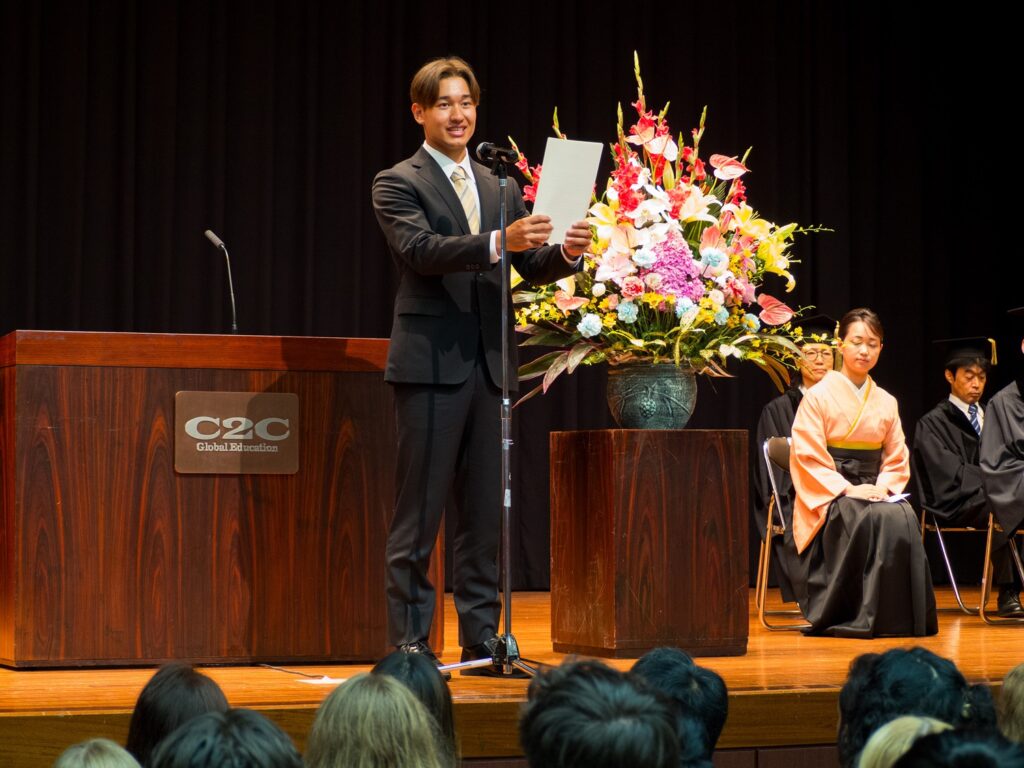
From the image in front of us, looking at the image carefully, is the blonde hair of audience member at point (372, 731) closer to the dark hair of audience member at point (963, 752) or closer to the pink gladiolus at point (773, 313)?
the dark hair of audience member at point (963, 752)

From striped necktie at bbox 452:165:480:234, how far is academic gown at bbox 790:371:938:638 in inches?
90.2

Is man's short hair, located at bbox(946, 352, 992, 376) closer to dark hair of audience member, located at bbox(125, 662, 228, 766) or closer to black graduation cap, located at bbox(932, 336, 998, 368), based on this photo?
black graduation cap, located at bbox(932, 336, 998, 368)

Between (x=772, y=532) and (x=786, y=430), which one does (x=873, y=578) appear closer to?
(x=772, y=532)

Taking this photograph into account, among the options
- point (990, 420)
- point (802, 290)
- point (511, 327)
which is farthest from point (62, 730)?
point (802, 290)

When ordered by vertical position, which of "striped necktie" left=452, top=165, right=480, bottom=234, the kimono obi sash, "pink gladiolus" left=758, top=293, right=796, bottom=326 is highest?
"striped necktie" left=452, top=165, right=480, bottom=234

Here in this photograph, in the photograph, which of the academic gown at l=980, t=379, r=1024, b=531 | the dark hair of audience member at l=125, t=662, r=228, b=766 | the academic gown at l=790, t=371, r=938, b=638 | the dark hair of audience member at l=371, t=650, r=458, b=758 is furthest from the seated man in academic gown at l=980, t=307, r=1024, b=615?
the dark hair of audience member at l=125, t=662, r=228, b=766

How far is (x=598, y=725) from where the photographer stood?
160cm

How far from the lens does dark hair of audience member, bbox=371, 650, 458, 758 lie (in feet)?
6.90

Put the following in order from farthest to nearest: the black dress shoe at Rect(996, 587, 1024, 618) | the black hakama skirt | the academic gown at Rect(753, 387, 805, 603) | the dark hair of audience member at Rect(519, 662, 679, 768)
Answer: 1. the academic gown at Rect(753, 387, 805, 603)
2. the black dress shoe at Rect(996, 587, 1024, 618)
3. the black hakama skirt
4. the dark hair of audience member at Rect(519, 662, 679, 768)

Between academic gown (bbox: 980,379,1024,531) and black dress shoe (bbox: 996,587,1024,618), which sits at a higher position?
academic gown (bbox: 980,379,1024,531)

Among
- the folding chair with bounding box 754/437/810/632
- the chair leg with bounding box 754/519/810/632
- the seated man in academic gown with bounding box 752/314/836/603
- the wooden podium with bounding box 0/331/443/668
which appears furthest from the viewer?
the seated man in academic gown with bounding box 752/314/836/603

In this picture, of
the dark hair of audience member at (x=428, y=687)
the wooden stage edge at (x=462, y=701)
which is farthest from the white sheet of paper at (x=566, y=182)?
the dark hair of audience member at (x=428, y=687)

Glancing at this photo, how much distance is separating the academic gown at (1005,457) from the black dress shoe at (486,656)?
3.08 m

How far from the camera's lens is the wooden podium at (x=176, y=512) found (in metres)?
3.88
